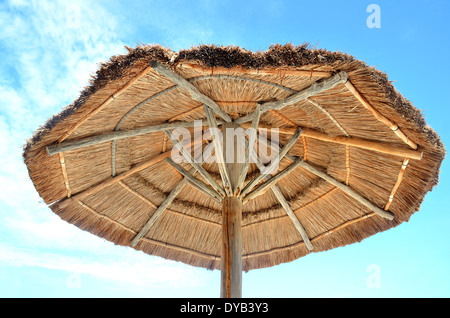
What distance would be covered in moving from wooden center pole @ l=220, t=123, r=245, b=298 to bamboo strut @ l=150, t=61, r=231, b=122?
345 mm

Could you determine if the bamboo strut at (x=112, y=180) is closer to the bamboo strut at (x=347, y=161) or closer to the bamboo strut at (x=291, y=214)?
the bamboo strut at (x=291, y=214)

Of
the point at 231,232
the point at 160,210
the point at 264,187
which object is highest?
the point at 160,210

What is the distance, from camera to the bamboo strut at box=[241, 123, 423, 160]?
378cm

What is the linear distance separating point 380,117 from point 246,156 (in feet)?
4.44

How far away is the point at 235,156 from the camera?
4156 millimetres

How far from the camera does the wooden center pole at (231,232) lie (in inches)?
136

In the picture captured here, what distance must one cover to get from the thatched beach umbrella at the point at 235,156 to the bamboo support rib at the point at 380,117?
0.01m

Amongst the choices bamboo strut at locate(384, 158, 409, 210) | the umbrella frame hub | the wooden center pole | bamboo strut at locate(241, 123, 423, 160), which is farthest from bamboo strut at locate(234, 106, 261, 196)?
bamboo strut at locate(384, 158, 409, 210)

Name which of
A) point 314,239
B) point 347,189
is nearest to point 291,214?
point 314,239

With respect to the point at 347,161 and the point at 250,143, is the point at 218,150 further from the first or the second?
the point at 347,161

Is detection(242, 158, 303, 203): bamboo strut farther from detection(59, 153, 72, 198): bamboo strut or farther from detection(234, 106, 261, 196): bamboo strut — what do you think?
detection(59, 153, 72, 198): bamboo strut

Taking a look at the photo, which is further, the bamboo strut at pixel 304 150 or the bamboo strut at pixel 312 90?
the bamboo strut at pixel 304 150

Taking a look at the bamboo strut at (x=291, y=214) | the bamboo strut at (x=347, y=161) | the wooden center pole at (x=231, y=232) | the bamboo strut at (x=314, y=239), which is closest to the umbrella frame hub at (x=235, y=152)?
the wooden center pole at (x=231, y=232)

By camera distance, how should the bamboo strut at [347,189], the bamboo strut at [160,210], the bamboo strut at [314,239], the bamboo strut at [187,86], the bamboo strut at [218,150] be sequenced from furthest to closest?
the bamboo strut at [160,210]
the bamboo strut at [314,239]
the bamboo strut at [347,189]
the bamboo strut at [218,150]
the bamboo strut at [187,86]
